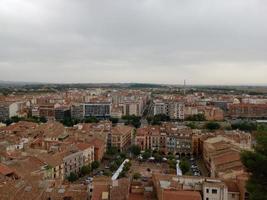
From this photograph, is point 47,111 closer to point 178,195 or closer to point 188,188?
point 188,188

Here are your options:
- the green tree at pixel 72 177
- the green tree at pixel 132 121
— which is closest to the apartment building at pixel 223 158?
the green tree at pixel 72 177

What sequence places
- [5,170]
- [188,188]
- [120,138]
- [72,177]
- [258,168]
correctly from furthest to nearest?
[120,138]
[72,177]
[5,170]
[188,188]
[258,168]

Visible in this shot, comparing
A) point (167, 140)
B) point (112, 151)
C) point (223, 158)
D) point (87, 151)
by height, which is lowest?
point (112, 151)

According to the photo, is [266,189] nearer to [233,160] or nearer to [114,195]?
[114,195]

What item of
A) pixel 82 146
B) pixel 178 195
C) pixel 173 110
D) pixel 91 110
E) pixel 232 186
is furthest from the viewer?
pixel 91 110

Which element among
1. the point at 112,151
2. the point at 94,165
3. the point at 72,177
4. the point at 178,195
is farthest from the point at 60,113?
the point at 178,195

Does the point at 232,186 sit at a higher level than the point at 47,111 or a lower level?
higher

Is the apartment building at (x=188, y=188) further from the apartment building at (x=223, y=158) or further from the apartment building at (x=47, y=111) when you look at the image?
the apartment building at (x=47, y=111)

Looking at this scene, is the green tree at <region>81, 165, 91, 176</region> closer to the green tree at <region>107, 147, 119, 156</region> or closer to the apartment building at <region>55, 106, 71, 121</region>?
the green tree at <region>107, 147, 119, 156</region>

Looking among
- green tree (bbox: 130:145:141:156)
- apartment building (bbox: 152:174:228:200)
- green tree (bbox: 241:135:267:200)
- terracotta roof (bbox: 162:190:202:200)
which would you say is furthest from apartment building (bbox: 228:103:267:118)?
green tree (bbox: 241:135:267:200)
